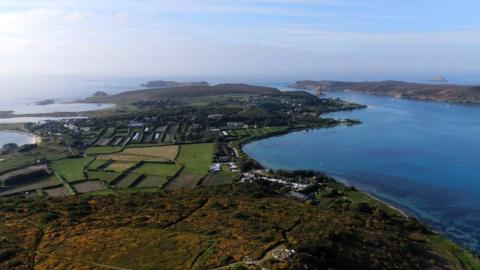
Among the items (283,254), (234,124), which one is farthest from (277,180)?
(234,124)

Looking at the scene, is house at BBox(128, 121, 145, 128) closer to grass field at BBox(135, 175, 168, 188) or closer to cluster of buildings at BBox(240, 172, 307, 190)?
grass field at BBox(135, 175, 168, 188)

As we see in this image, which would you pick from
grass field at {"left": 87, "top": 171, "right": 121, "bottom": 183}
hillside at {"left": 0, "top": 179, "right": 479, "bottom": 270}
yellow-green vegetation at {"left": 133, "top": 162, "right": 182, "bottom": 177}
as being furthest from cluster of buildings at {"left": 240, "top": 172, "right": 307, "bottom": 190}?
grass field at {"left": 87, "top": 171, "right": 121, "bottom": 183}

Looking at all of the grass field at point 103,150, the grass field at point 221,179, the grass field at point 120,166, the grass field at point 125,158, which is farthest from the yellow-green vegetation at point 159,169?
the grass field at point 103,150

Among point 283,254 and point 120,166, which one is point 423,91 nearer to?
point 120,166

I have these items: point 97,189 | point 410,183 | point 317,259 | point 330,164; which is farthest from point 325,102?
point 317,259

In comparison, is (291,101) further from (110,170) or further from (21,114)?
(110,170)

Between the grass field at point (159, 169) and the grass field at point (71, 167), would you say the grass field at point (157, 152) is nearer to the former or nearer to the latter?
the grass field at point (159, 169)
